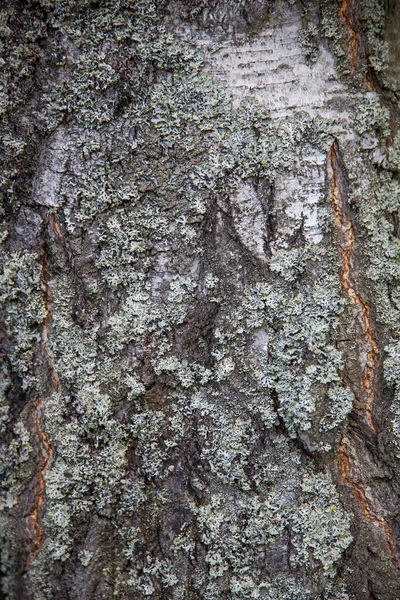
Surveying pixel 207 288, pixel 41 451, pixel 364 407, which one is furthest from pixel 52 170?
pixel 364 407

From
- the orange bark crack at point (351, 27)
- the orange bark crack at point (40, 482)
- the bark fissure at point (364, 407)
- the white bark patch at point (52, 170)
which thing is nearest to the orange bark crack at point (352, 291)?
the bark fissure at point (364, 407)

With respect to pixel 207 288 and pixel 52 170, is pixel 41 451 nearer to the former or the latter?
pixel 207 288

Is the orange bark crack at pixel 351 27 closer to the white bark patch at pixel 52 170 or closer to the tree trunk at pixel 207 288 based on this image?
the tree trunk at pixel 207 288

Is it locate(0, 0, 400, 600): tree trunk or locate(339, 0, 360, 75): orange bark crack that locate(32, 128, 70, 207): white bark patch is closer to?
locate(0, 0, 400, 600): tree trunk

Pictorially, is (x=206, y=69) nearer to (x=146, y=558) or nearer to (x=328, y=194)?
(x=328, y=194)

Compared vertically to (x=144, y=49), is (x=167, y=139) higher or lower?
lower

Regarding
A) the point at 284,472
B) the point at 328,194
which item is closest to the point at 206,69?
the point at 328,194

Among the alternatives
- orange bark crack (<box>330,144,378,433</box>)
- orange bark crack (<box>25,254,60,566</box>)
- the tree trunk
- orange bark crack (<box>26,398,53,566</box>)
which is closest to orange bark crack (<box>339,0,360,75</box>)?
the tree trunk

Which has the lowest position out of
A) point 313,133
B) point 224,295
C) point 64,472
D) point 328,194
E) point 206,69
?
point 64,472

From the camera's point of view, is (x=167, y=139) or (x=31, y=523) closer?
(x=167, y=139)
